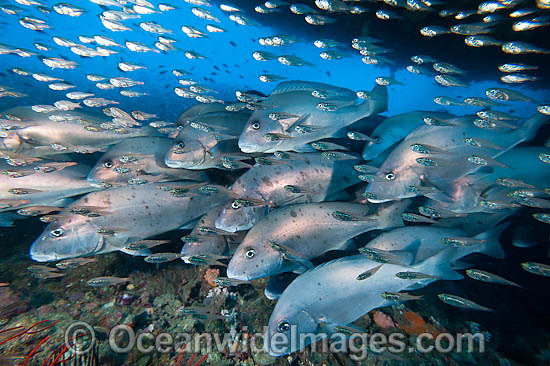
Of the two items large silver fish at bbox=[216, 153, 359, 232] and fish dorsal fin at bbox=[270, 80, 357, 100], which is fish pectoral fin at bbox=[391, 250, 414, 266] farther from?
fish dorsal fin at bbox=[270, 80, 357, 100]

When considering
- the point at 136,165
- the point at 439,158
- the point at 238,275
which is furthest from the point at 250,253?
the point at 439,158

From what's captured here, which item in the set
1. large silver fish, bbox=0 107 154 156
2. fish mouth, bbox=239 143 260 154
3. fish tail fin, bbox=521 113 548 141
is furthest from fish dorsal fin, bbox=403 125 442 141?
large silver fish, bbox=0 107 154 156

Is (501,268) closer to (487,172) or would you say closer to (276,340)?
(487,172)

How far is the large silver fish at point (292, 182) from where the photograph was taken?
348cm

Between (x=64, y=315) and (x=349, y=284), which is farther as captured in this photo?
(x=64, y=315)

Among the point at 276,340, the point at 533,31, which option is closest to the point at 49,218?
the point at 276,340

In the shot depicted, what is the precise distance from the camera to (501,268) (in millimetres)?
4211

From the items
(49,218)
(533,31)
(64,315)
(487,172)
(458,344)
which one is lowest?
(64,315)

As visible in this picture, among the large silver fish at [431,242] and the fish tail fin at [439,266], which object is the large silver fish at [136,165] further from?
the fish tail fin at [439,266]

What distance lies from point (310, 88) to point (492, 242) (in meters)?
3.52

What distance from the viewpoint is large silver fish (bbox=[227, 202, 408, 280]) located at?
9.62 feet

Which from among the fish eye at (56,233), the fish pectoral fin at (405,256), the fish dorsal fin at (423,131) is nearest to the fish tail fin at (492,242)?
the fish pectoral fin at (405,256)

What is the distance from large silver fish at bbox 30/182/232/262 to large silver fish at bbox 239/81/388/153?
1.11m

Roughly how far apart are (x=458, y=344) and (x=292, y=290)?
2485 millimetres
